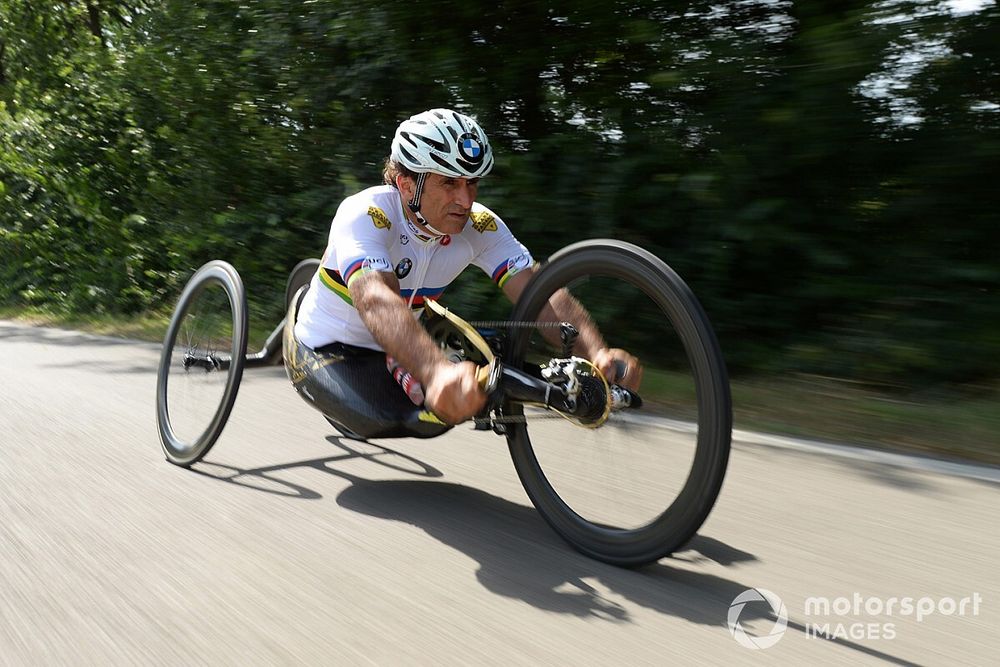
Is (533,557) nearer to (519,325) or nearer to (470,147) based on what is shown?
(519,325)

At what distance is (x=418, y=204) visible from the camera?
153 inches

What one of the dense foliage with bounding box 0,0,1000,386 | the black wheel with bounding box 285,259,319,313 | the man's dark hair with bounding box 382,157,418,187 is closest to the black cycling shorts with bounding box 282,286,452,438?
the man's dark hair with bounding box 382,157,418,187

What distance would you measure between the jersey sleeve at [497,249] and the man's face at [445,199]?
206mm

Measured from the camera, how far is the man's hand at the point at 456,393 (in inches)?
129

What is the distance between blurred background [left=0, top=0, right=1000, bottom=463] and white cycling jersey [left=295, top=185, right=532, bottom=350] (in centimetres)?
216

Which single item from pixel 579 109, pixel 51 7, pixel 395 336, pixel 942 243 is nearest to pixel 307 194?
pixel 579 109

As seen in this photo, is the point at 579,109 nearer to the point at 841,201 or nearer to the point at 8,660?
the point at 841,201

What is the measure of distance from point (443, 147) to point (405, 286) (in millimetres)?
633

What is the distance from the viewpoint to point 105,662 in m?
2.68
